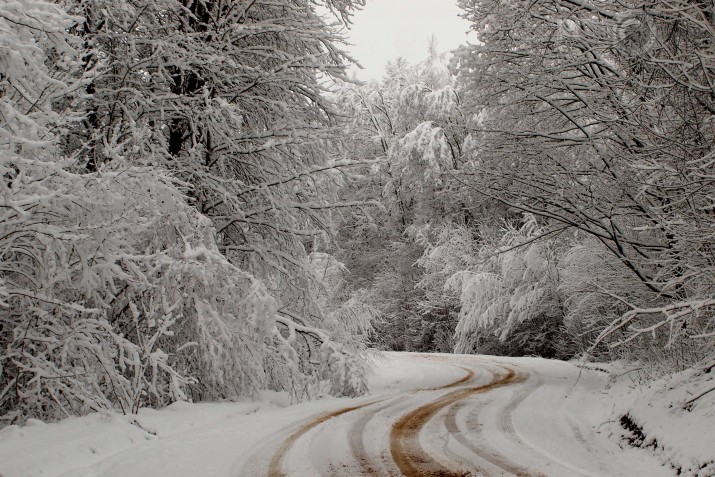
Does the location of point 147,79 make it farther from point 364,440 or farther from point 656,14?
point 656,14

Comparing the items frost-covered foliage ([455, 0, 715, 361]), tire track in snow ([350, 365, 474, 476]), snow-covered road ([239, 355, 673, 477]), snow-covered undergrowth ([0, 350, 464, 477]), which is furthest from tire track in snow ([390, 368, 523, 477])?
frost-covered foliage ([455, 0, 715, 361])

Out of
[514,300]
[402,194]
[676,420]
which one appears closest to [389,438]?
[676,420]

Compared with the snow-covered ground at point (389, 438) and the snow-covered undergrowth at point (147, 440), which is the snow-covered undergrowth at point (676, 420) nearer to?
the snow-covered ground at point (389, 438)

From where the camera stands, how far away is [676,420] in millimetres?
6488

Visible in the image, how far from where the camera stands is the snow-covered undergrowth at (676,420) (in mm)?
5477

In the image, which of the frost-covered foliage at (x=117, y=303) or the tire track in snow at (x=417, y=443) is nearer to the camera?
the tire track in snow at (x=417, y=443)

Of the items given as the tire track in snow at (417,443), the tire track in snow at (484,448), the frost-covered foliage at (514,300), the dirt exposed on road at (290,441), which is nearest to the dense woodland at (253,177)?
the dirt exposed on road at (290,441)

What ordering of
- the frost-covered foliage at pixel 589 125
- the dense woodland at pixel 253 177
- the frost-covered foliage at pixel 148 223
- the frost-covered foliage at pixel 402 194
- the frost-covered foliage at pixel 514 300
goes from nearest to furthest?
the frost-covered foliage at pixel 148 223 → the dense woodland at pixel 253 177 → the frost-covered foliage at pixel 589 125 → the frost-covered foliage at pixel 514 300 → the frost-covered foliage at pixel 402 194

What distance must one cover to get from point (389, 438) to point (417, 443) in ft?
1.39

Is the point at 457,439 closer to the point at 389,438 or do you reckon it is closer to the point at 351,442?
A: the point at 389,438

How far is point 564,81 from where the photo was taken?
10055 millimetres

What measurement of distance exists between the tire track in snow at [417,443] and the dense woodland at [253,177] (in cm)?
202

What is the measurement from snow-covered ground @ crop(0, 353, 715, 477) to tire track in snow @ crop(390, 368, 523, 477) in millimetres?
16

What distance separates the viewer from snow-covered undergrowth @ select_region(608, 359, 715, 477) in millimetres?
5477
